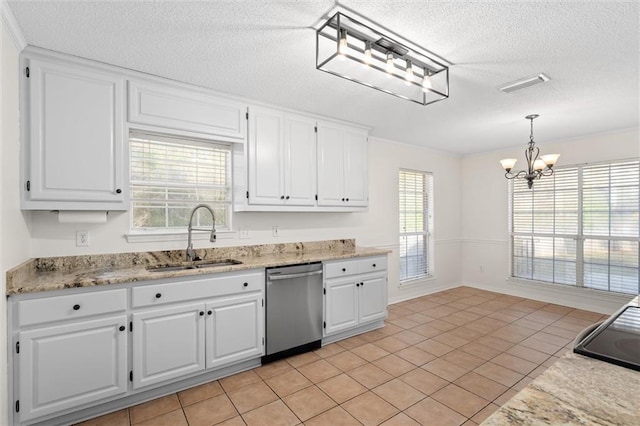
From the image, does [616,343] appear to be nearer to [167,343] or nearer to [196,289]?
[196,289]

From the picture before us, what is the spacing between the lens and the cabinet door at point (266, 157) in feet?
10.1

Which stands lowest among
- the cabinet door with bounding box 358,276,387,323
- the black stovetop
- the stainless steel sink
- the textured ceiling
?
the cabinet door with bounding box 358,276,387,323

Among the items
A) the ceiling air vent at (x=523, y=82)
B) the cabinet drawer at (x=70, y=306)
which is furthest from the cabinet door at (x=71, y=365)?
the ceiling air vent at (x=523, y=82)

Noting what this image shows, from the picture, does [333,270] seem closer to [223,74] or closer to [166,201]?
[166,201]

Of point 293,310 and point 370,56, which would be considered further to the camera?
point 293,310

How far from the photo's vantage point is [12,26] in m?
1.83

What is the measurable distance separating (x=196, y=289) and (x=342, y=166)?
2.10 metres

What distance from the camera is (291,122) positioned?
3344mm

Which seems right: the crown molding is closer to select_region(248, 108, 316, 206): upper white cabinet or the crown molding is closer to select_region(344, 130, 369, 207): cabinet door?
select_region(248, 108, 316, 206): upper white cabinet

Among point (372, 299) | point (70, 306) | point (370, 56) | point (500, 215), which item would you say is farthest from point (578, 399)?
point (500, 215)

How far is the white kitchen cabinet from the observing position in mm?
3299

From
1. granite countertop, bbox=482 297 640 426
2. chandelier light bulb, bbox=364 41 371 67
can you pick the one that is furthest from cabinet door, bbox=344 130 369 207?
granite countertop, bbox=482 297 640 426

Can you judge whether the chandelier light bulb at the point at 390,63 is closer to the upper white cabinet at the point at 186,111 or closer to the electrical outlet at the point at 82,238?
the upper white cabinet at the point at 186,111

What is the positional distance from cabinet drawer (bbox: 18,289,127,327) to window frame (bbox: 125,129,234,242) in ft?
2.23
